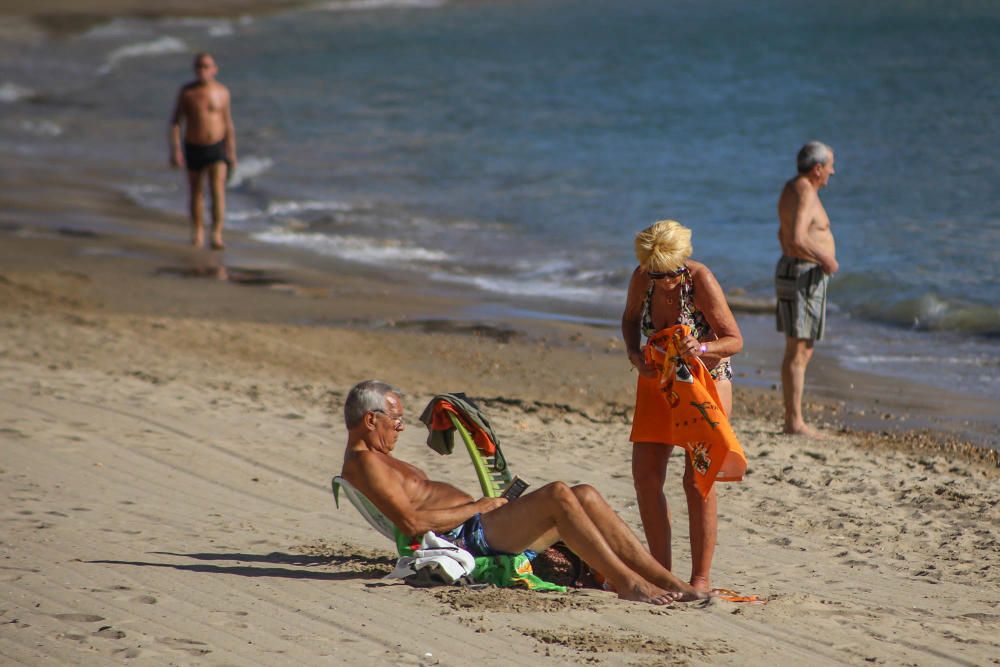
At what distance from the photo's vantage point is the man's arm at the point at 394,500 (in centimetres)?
515

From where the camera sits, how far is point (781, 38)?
36.5 meters

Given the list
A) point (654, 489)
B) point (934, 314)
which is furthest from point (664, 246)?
point (934, 314)

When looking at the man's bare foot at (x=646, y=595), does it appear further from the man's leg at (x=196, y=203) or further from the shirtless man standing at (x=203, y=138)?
the man's leg at (x=196, y=203)

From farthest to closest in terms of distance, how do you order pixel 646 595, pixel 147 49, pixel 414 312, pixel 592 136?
pixel 147 49
pixel 592 136
pixel 414 312
pixel 646 595

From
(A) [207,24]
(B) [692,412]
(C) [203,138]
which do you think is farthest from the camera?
(A) [207,24]

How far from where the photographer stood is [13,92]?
27.6 meters

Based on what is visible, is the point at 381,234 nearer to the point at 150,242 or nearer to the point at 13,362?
the point at 150,242

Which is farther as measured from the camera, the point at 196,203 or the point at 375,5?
the point at 375,5

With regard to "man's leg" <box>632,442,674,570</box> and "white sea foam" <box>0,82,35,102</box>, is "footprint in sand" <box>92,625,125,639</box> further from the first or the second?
"white sea foam" <box>0,82,35,102</box>

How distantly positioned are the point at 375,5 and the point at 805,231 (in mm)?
41518

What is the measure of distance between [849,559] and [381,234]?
1039 centimetres

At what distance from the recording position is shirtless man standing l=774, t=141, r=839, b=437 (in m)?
7.64

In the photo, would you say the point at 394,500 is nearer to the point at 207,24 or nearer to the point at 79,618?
the point at 79,618

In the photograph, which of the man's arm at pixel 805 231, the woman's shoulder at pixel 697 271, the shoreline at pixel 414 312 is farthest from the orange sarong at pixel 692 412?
the shoreline at pixel 414 312
